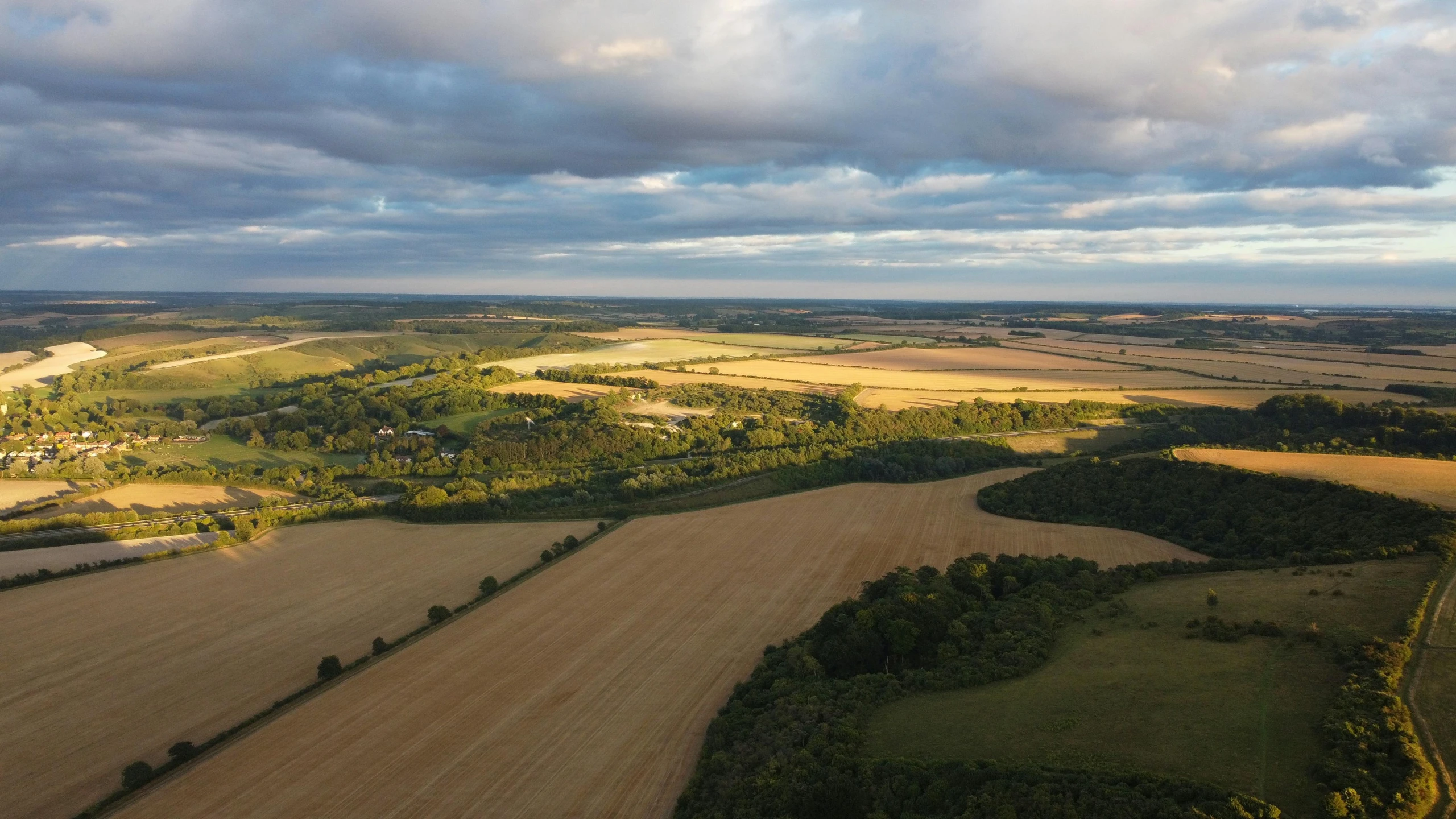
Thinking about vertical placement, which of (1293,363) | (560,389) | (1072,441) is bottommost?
(1072,441)

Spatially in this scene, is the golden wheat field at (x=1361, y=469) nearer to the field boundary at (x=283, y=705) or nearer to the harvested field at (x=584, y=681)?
the harvested field at (x=584, y=681)

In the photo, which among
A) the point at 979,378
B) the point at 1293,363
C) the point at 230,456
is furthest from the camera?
the point at 1293,363

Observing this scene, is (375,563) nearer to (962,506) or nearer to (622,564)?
(622,564)

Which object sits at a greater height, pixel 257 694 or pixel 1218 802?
pixel 1218 802

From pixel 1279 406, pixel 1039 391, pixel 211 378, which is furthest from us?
pixel 211 378

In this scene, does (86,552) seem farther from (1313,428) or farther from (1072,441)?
(1313,428)

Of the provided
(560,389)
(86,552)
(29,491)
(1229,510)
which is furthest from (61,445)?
(1229,510)

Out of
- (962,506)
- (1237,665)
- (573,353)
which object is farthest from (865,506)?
(573,353)

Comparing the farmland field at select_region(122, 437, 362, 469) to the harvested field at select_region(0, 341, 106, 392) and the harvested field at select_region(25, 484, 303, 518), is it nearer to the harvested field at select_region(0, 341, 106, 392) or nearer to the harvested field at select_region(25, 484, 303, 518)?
the harvested field at select_region(25, 484, 303, 518)
